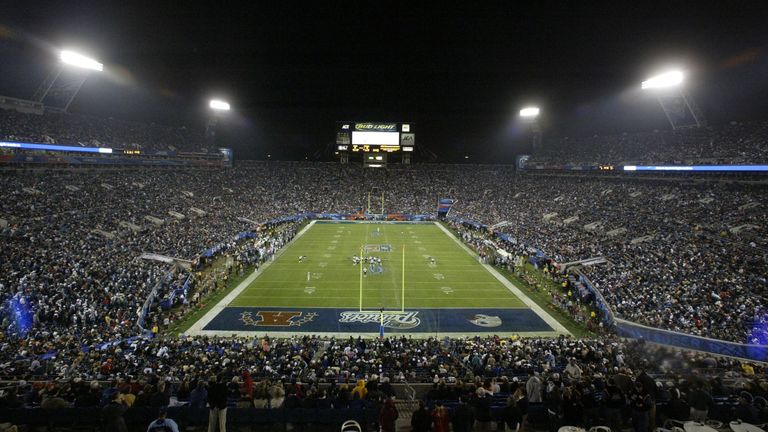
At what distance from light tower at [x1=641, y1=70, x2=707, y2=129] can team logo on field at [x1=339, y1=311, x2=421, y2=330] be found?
41.8 metres

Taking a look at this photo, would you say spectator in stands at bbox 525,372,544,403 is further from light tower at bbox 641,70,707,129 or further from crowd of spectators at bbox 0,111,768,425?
light tower at bbox 641,70,707,129

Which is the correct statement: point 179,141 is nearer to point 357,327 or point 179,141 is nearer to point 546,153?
point 357,327

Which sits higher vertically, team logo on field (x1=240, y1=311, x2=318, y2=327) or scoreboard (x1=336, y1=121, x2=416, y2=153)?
scoreboard (x1=336, y1=121, x2=416, y2=153)

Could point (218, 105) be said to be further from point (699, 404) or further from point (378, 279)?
point (699, 404)

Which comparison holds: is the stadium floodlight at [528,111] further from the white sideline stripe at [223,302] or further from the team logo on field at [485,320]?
the team logo on field at [485,320]

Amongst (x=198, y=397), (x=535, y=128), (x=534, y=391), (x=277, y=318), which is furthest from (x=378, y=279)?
(x=535, y=128)

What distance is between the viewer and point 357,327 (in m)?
18.3

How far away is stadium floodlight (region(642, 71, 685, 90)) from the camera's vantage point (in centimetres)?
4207

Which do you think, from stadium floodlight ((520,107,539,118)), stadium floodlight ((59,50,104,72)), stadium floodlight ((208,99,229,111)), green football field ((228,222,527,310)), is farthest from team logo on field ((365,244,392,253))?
stadium floodlight ((208,99,229,111))

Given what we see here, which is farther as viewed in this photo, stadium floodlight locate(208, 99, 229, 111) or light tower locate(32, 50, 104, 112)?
stadium floodlight locate(208, 99, 229, 111)

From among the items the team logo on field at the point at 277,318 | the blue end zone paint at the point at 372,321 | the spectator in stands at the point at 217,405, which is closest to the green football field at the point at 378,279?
the blue end zone paint at the point at 372,321

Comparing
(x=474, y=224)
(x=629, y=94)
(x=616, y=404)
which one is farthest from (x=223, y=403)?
(x=629, y=94)

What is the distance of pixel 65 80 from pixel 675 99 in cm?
6951

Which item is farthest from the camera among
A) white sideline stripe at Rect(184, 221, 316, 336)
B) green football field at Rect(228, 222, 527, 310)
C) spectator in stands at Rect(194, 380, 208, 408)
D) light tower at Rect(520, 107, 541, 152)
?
light tower at Rect(520, 107, 541, 152)
